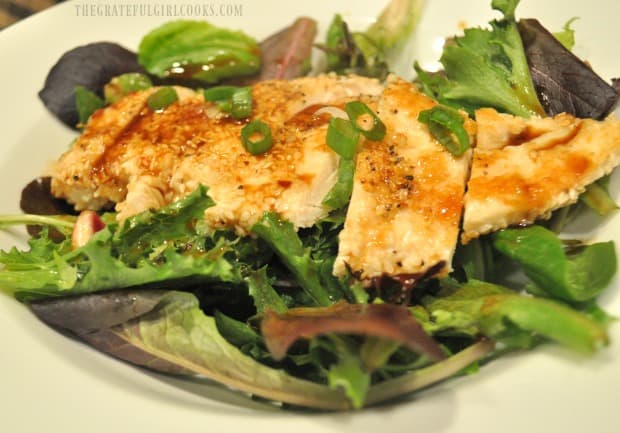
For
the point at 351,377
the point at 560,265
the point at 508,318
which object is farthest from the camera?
the point at 560,265

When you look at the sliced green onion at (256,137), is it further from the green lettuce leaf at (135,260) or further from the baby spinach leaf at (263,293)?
the baby spinach leaf at (263,293)

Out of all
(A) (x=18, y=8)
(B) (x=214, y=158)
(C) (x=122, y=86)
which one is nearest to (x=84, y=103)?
(C) (x=122, y=86)

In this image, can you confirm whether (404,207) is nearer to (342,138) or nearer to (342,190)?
(342,190)

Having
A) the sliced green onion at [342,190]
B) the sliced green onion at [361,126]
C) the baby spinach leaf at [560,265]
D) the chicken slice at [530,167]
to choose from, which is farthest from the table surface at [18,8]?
the baby spinach leaf at [560,265]

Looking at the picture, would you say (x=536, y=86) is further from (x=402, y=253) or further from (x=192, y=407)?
(x=192, y=407)

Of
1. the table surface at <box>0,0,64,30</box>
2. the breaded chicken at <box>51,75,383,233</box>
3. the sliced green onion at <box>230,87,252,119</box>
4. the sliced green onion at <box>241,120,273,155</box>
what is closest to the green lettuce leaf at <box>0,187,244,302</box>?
the breaded chicken at <box>51,75,383,233</box>

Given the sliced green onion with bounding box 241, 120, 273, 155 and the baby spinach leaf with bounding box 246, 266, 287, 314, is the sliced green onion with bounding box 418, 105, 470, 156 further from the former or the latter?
the baby spinach leaf with bounding box 246, 266, 287, 314

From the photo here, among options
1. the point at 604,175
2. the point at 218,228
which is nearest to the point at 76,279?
the point at 218,228
